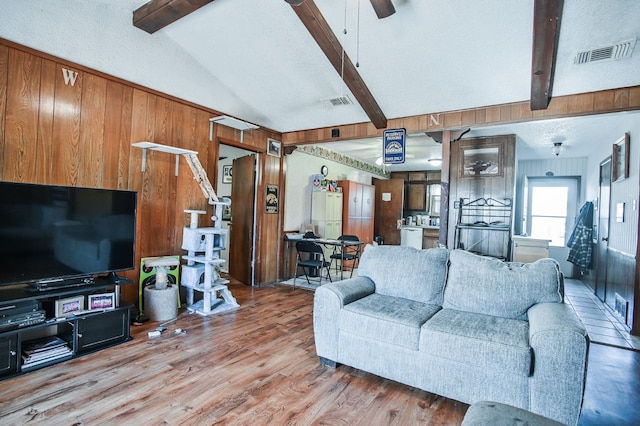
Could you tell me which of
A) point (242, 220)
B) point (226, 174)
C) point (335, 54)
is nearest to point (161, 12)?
point (335, 54)

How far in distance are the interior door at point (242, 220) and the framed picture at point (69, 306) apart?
2.70 meters

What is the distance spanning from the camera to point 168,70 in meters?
3.71

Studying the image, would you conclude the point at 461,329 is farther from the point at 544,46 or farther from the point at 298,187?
the point at 298,187

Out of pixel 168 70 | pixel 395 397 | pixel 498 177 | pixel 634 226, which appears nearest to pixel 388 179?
pixel 498 177

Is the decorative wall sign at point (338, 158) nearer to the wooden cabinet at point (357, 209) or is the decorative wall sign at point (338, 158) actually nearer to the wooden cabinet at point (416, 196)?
the wooden cabinet at point (357, 209)

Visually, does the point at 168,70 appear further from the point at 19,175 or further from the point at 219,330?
the point at 219,330

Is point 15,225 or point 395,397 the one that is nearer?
point 395,397

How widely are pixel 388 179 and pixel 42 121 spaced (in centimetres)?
753

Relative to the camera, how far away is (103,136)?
3.33 m

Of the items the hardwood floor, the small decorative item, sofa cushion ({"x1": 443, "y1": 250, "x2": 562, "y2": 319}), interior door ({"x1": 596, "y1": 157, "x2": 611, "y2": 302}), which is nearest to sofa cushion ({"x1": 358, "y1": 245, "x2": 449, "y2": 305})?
sofa cushion ({"x1": 443, "y1": 250, "x2": 562, "y2": 319})

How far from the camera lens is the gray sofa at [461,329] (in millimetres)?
1793

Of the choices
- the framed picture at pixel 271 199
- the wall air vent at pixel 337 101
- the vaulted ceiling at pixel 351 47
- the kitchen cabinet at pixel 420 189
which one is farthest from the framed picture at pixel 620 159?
the framed picture at pixel 271 199

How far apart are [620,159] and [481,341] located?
13.2 feet

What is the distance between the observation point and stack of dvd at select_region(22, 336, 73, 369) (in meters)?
2.45
